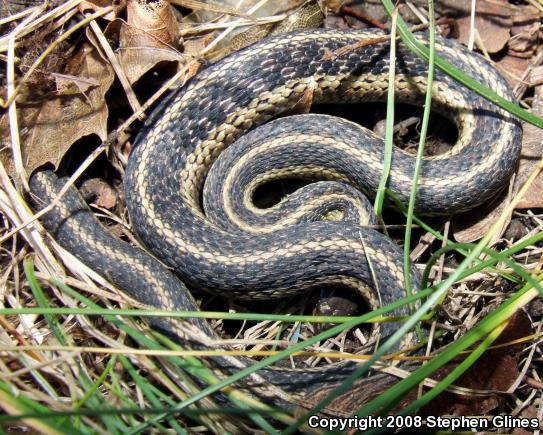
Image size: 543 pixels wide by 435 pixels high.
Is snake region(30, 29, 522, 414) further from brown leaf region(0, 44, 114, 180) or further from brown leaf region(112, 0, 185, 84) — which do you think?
brown leaf region(112, 0, 185, 84)

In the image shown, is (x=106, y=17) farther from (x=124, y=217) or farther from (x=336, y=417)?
(x=336, y=417)

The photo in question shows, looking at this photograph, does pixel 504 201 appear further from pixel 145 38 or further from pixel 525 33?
pixel 145 38

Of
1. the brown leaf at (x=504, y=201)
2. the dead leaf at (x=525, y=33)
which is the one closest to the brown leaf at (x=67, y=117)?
the brown leaf at (x=504, y=201)

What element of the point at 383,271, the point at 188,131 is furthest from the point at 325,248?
the point at 188,131

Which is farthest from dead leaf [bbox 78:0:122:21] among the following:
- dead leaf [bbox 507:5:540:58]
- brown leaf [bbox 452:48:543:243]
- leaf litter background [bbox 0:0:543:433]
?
dead leaf [bbox 507:5:540:58]

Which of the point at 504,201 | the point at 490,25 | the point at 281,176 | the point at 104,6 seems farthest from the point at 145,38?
the point at 504,201

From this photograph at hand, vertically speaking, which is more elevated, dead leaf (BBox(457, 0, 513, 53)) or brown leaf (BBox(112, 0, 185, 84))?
dead leaf (BBox(457, 0, 513, 53))
